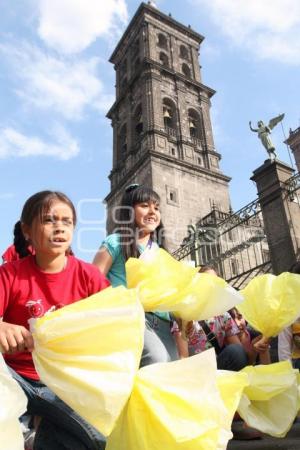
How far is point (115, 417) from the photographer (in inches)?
45.3

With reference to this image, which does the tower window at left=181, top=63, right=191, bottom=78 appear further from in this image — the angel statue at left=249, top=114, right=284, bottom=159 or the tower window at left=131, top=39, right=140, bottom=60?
the angel statue at left=249, top=114, right=284, bottom=159

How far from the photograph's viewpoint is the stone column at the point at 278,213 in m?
7.63

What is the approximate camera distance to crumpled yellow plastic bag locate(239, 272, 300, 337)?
2113mm

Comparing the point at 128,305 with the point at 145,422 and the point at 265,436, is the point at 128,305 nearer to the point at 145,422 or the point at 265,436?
the point at 145,422

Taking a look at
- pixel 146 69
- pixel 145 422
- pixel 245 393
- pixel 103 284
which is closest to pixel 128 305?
pixel 145 422

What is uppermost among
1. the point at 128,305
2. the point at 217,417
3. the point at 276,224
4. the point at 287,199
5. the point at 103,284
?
the point at 287,199

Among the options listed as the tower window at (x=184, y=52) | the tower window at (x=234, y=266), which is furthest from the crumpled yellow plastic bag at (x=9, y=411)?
the tower window at (x=184, y=52)

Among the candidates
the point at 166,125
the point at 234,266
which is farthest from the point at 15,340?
the point at 166,125

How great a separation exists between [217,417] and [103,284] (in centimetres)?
90

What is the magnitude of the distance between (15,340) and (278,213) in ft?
24.5

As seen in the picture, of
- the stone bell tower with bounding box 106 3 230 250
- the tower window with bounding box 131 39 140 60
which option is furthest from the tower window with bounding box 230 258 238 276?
the tower window with bounding box 131 39 140 60

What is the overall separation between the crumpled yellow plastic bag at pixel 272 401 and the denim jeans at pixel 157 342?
454 mm

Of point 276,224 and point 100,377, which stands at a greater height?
point 276,224

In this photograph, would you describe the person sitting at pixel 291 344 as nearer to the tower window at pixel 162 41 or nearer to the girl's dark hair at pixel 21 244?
the girl's dark hair at pixel 21 244
